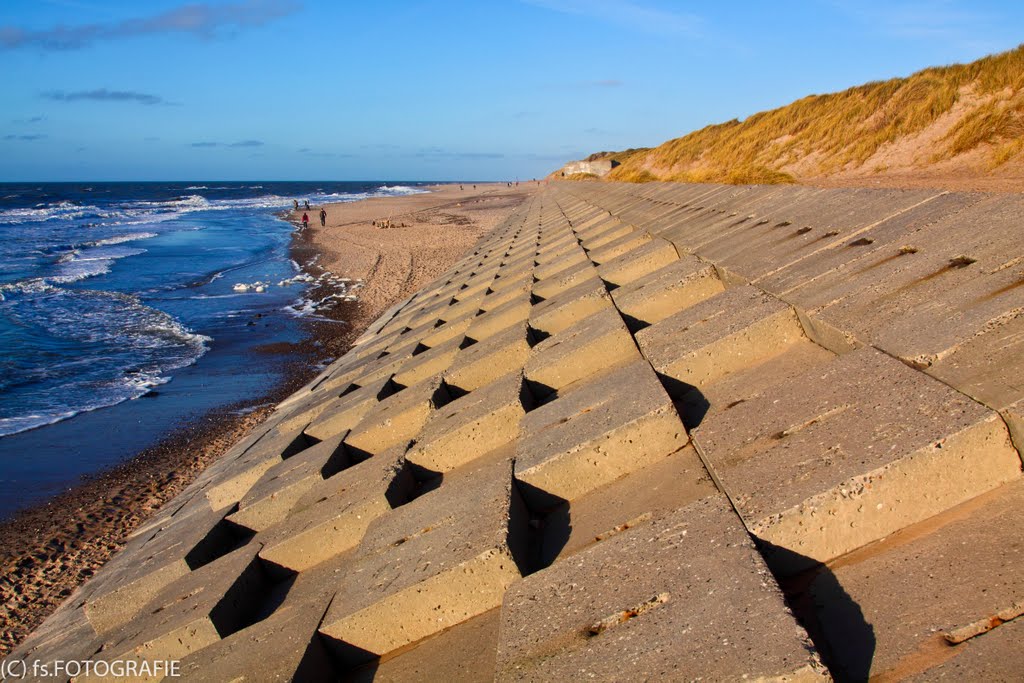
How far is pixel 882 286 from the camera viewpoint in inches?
77.8

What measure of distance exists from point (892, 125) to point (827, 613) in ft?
46.1

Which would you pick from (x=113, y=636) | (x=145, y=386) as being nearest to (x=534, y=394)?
(x=113, y=636)

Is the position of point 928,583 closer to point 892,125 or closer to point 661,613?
point 661,613

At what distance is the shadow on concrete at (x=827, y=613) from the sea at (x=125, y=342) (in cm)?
880

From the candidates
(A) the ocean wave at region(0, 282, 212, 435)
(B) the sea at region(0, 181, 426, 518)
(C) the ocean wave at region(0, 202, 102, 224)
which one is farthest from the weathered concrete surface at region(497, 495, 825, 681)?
(C) the ocean wave at region(0, 202, 102, 224)

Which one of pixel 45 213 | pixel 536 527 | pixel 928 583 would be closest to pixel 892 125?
pixel 536 527

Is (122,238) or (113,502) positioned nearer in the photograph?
(113,502)

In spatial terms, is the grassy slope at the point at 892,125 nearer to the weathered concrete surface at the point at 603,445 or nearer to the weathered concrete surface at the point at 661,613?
the weathered concrete surface at the point at 603,445

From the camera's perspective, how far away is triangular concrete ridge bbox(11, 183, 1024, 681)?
1.11m

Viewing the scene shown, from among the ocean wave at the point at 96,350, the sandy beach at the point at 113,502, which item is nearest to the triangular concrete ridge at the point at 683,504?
the sandy beach at the point at 113,502

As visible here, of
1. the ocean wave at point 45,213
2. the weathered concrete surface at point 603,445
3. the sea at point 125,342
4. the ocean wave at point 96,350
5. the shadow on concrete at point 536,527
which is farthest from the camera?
the ocean wave at point 45,213

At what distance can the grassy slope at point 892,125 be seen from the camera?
31.8 ft

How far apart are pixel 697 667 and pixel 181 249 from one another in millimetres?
35912

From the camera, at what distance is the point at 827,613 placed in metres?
1.13
